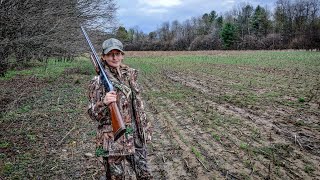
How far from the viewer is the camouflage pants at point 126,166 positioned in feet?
12.1

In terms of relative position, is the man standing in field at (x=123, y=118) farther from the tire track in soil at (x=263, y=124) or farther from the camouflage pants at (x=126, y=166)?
the tire track in soil at (x=263, y=124)

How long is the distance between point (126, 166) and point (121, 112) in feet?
2.27

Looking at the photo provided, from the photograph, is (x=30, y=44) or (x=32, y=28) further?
(x=30, y=44)

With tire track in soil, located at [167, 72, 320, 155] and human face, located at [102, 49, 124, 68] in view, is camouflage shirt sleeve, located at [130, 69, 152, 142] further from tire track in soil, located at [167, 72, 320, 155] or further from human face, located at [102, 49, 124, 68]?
tire track in soil, located at [167, 72, 320, 155]

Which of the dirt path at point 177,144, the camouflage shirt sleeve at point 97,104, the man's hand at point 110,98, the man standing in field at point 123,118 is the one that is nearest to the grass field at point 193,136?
the dirt path at point 177,144

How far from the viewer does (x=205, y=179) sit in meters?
5.18

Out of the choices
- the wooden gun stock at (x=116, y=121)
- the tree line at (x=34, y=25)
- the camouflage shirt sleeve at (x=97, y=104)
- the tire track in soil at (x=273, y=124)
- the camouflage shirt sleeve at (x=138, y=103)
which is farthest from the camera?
the tree line at (x=34, y=25)

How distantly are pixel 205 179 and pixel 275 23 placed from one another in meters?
86.2

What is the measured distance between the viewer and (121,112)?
372 centimetres

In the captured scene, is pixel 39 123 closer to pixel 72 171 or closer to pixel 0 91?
pixel 72 171

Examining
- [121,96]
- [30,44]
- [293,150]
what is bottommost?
[293,150]

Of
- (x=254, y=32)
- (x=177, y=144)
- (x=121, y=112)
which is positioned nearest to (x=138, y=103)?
(x=121, y=112)

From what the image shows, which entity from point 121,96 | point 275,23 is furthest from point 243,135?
point 275,23

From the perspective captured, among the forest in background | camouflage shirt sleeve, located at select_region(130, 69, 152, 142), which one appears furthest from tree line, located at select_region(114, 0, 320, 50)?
camouflage shirt sleeve, located at select_region(130, 69, 152, 142)
